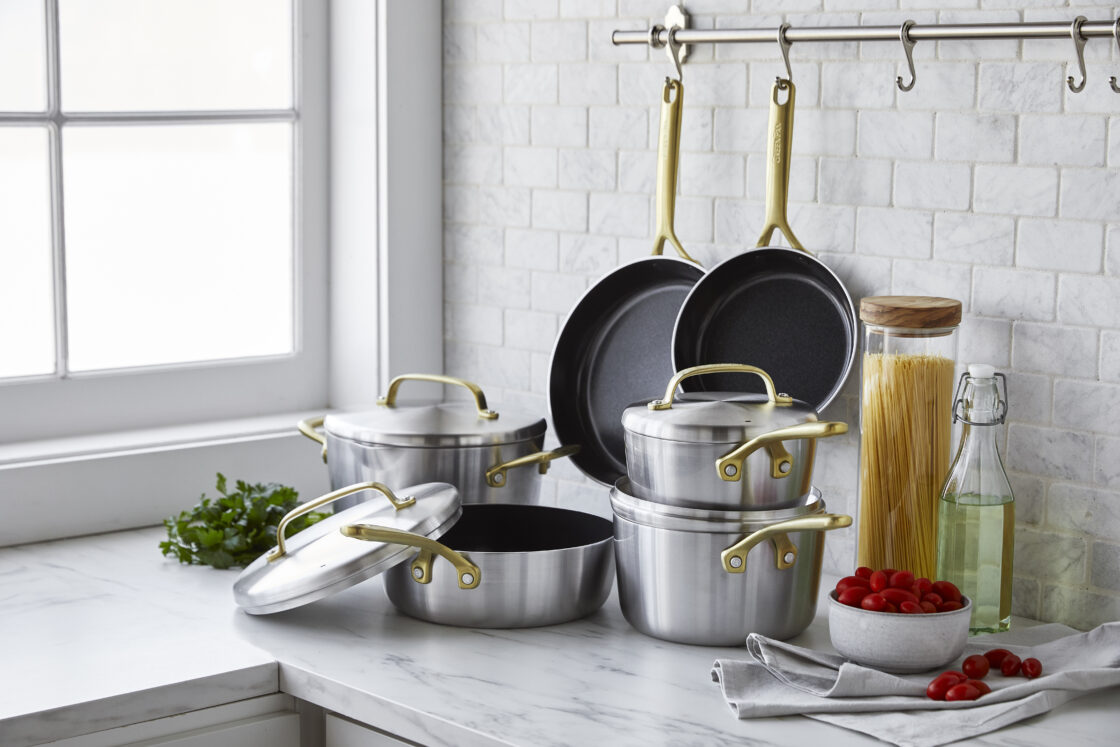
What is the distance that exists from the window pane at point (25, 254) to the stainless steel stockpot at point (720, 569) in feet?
3.58

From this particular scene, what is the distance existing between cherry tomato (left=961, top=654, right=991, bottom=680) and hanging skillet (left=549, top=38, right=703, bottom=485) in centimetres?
71

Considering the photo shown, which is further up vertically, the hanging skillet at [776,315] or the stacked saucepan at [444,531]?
the hanging skillet at [776,315]

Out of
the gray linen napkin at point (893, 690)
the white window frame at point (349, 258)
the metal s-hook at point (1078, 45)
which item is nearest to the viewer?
the gray linen napkin at point (893, 690)

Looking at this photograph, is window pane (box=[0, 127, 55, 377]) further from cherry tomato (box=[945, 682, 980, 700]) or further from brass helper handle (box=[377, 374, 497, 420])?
cherry tomato (box=[945, 682, 980, 700])

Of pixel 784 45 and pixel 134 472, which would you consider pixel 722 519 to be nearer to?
pixel 784 45

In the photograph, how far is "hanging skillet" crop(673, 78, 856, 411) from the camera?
2.00 m

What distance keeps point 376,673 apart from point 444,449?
16.4 inches

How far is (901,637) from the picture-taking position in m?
1.58

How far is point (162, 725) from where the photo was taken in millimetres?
1627

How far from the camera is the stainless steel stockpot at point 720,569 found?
169 cm

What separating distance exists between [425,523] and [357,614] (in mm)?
196

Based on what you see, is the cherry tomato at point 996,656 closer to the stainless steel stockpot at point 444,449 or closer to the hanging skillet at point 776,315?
the hanging skillet at point 776,315

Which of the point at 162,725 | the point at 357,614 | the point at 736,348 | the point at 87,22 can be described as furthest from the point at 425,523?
the point at 87,22

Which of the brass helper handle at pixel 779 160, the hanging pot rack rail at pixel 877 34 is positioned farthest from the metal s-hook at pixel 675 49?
the brass helper handle at pixel 779 160
